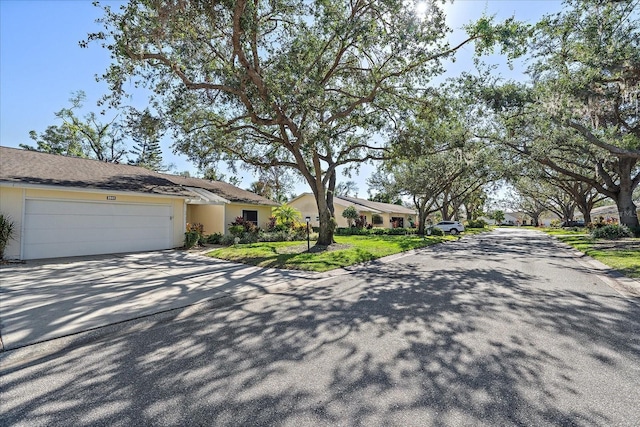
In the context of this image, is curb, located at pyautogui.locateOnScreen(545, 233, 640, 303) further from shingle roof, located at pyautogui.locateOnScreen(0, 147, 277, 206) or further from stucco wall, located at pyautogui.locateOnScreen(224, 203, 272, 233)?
stucco wall, located at pyautogui.locateOnScreen(224, 203, 272, 233)

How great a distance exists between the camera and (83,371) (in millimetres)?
3131

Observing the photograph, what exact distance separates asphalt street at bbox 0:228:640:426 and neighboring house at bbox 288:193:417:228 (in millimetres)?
20490

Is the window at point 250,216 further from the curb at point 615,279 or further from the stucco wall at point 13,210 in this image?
the curb at point 615,279

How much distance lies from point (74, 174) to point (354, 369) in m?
13.7

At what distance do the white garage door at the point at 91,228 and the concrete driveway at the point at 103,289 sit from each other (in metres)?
0.97

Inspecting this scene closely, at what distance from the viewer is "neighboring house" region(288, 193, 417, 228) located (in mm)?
32000

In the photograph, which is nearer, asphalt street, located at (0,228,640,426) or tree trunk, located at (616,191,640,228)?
asphalt street, located at (0,228,640,426)

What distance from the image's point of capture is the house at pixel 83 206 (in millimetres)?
9703

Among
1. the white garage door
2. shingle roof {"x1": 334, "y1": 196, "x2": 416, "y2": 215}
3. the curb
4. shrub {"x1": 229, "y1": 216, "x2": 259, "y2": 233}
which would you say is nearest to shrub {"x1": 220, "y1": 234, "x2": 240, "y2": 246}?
shrub {"x1": 229, "y1": 216, "x2": 259, "y2": 233}

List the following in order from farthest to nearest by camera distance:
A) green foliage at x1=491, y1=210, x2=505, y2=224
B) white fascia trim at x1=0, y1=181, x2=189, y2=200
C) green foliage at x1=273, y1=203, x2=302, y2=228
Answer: green foliage at x1=491, y1=210, x2=505, y2=224 < green foliage at x1=273, y1=203, x2=302, y2=228 < white fascia trim at x1=0, y1=181, x2=189, y2=200

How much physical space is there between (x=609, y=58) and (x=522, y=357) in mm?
12204

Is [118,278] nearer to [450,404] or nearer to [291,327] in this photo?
[291,327]

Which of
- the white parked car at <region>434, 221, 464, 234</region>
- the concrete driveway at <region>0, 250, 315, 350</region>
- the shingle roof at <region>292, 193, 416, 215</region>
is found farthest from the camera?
the shingle roof at <region>292, 193, 416, 215</region>

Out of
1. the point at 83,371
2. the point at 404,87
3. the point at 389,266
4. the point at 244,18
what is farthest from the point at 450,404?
the point at 404,87
